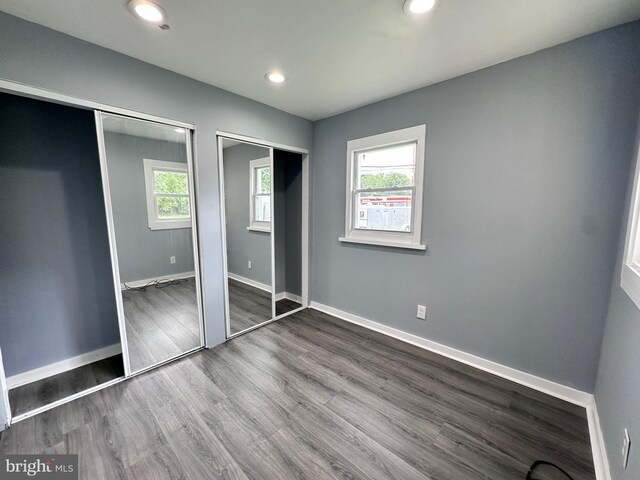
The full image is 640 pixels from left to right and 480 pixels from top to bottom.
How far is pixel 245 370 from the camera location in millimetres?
2166

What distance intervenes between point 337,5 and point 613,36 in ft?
5.68

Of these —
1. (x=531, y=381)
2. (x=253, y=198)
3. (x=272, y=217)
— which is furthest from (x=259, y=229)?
(x=531, y=381)

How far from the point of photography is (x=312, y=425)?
1.63m

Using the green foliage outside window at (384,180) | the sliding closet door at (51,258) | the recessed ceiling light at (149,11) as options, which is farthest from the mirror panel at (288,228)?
the recessed ceiling light at (149,11)

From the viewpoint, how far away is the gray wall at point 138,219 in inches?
76.6

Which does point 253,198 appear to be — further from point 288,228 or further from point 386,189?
point 386,189

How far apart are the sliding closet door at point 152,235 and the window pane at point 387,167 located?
1787 millimetres

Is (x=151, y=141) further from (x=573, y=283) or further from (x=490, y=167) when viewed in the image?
(x=573, y=283)

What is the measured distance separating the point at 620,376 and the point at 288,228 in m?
3.27

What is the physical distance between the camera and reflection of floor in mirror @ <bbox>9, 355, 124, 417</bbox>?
5.85 ft

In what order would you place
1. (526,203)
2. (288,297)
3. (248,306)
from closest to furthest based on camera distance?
(526,203), (248,306), (288,297)

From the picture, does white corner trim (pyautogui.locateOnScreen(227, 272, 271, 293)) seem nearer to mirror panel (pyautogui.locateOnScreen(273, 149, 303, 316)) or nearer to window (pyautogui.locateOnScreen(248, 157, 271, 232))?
mirror panel (pyautogui.locateOnScreen(273, 149, 303, 316))

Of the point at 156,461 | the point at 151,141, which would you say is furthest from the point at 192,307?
the point at 151,141

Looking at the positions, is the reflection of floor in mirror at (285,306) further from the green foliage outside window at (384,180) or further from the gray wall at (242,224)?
the green foliage outside window at (384,180)
